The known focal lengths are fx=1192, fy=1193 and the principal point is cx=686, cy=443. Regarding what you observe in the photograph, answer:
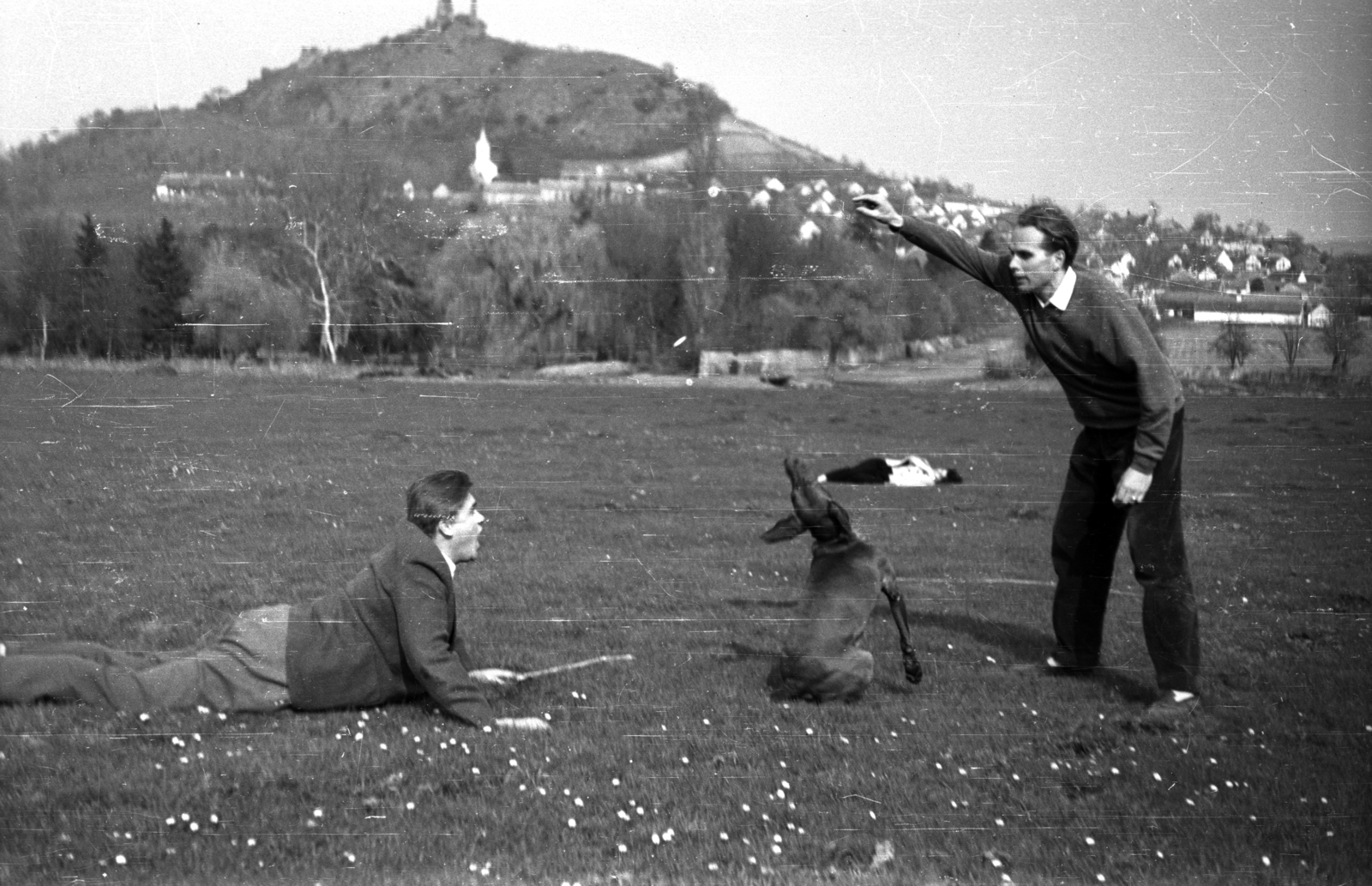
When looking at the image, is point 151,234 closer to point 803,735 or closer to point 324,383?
point 324,383

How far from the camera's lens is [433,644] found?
212 inches

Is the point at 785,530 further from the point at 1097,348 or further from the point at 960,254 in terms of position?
the point at 1097,348

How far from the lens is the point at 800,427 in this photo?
284 inches

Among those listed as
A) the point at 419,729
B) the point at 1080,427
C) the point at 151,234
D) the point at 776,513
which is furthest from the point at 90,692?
the point at 1080,427

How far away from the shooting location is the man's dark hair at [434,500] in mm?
5590

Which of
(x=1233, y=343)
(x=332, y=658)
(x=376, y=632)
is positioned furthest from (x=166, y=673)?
(x=1233, y=343)

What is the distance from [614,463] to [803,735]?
2.32 m

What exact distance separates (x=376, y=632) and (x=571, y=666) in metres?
1.03

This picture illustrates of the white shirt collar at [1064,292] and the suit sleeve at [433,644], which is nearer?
the suit sleeve at [433,644]

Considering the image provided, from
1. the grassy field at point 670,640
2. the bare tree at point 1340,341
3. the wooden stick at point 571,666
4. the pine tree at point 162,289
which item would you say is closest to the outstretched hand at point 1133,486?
the grassy field at point 670,640

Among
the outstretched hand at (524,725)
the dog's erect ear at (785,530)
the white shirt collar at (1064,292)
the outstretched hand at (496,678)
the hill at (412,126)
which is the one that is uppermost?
the hill at (412,126)

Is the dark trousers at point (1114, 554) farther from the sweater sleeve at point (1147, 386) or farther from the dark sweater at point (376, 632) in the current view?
the dark sweater at point (376, 632)

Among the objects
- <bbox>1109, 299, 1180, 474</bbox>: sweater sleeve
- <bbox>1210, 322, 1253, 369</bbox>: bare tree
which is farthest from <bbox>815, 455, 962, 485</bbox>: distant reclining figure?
<bbox>1210, 322, 1253, 369</bbox>: bare tree

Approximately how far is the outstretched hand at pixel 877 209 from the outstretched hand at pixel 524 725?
281 centimetres
